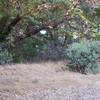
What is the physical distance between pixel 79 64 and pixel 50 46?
1897 millimetres

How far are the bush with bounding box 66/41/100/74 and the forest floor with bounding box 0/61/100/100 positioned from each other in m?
0.40

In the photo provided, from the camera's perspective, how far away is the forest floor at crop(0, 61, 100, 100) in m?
9.92

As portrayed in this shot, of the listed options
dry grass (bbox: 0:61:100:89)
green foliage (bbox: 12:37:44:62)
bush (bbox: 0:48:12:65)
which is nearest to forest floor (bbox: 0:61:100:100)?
dry grass (bbox: 0:61:100:89)

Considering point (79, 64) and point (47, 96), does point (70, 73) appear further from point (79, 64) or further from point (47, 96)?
point (47, 96)

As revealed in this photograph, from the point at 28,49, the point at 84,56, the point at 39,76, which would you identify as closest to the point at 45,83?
the point at 39,76

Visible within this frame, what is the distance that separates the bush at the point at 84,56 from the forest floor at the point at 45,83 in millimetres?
400

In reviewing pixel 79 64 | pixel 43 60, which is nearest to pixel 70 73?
pixel 79 64

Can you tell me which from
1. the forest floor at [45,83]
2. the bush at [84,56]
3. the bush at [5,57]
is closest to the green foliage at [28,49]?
the bush at [5,57]

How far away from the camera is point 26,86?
1101cm

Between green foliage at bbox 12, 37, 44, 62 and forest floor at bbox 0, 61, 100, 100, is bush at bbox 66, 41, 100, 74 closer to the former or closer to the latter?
forest floor at bbox 0, 61, 100, 100

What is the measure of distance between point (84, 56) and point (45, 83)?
2.49 metres

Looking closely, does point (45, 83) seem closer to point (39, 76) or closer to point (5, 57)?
point (39, 76)

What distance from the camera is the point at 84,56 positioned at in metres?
13.3

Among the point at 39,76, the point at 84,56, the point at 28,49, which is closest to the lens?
the point at 39,76
